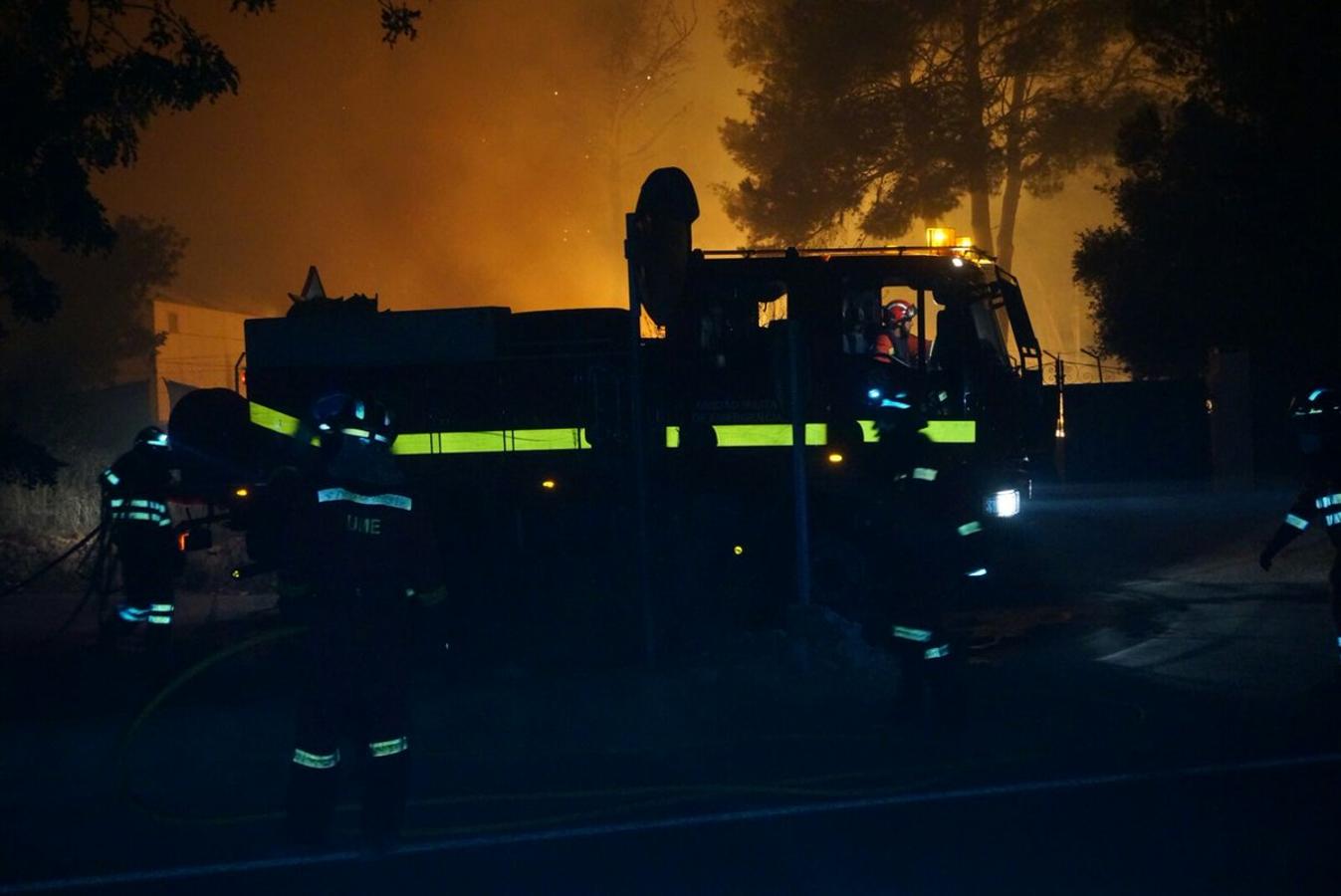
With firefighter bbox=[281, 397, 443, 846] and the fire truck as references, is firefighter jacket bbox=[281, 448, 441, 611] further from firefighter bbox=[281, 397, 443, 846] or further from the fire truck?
the fire truck

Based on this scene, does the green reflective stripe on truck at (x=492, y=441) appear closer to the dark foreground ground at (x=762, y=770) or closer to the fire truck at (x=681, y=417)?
the fire truck at (x=681, y=417)

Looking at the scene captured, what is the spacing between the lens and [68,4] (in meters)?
11.3

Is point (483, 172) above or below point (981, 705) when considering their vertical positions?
above

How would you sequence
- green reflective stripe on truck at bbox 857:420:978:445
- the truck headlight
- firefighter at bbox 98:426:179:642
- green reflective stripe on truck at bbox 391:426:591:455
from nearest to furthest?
1. firefighter at bbox 98:426:179:642
2. the truck headlight
3. green reflective stripe on truck at bbox 857:420:978:445
4. green reflective stripe on truck at bbox 391:426:591:455

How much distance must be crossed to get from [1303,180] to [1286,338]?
4.10 metres

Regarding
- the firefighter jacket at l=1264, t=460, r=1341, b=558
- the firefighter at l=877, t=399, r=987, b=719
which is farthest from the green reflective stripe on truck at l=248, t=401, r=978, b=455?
the firefighter at l=877, t=399, r=987, b=719

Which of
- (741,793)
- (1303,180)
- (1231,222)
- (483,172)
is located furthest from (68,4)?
(483,172)

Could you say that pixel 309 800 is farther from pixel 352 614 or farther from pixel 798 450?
pixel 798 450

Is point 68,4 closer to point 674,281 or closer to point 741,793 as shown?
point 674,281

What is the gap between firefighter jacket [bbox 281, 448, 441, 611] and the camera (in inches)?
222

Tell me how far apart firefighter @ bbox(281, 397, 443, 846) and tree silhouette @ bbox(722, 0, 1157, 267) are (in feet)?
87.8

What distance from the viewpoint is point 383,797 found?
567cm

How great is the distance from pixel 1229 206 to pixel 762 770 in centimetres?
1615

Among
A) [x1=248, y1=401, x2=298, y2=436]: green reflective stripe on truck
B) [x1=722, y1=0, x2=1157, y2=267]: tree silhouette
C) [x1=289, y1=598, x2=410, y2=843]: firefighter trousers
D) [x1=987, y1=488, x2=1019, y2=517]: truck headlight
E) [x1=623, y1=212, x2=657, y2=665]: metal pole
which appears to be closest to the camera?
[x1=289, y1=598, x2=410, y2=843]: firefighter trousers
